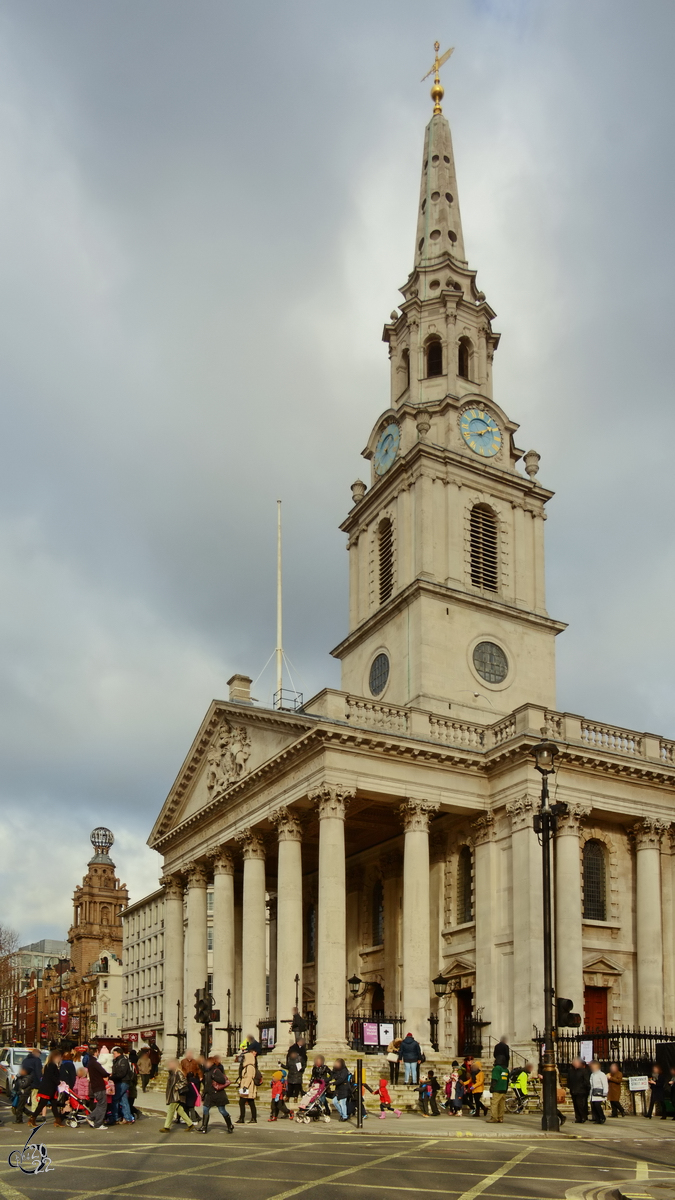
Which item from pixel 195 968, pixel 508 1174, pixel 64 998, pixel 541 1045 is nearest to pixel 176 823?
pixel 195 968

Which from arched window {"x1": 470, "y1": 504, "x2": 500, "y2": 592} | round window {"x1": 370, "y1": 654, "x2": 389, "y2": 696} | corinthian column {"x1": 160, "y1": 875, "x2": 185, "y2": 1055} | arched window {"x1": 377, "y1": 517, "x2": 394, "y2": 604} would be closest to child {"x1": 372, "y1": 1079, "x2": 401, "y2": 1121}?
round window {"x1": 370, "y1": 654, "x2": 389, "y2": 696}

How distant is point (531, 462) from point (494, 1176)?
125 feet

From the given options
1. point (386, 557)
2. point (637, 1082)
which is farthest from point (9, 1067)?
point (386, 557)

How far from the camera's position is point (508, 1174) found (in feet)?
54.5

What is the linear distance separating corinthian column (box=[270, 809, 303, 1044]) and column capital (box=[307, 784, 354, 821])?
10.7ft

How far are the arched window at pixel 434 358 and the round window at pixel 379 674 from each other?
1404 centimetres

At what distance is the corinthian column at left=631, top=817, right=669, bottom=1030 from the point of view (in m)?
37.9

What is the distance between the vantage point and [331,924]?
1400 inches

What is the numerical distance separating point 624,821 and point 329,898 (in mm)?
11509

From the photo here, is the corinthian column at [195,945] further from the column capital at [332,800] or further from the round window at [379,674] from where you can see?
the column capital at [332,800]

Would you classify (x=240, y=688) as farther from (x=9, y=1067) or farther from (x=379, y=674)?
(x=9, y=1067)

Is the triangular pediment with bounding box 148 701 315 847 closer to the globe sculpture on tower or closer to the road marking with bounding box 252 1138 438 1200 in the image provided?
the road marking with bounding box 252 1138 438 1200

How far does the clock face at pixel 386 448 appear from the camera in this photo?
166 ft

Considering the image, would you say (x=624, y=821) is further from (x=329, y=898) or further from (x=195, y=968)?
(x=195, y=968)
